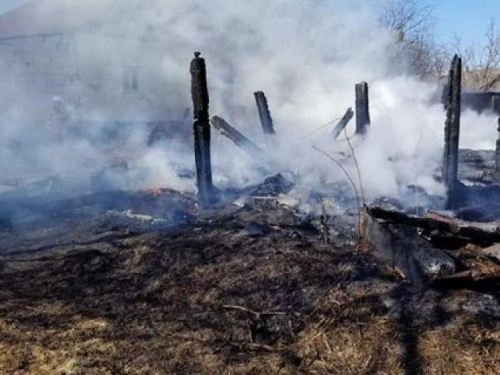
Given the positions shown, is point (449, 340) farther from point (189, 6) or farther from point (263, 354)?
point (189, 6)

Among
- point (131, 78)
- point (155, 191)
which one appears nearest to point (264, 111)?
point (155, 191)

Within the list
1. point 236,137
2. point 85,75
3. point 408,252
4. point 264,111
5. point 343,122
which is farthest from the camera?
point 85,75

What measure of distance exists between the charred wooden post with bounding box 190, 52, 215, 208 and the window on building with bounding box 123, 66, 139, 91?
1970 cm

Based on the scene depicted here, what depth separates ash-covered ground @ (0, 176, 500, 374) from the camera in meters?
3.45

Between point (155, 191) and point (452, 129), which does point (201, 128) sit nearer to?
point (155, 191)

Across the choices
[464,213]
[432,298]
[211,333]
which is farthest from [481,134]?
[211,333]

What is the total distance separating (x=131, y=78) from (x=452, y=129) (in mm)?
21926

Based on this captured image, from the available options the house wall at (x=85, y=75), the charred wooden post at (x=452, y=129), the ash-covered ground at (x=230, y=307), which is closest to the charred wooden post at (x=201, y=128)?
the ash-covered ground at (x=230, y=307)

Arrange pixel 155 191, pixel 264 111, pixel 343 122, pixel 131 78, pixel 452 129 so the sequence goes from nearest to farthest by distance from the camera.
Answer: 1. pixel 452 129
2. pixel 155 191
3. pixel 264 111
4. pixel 343 122
5. pixel 131 78

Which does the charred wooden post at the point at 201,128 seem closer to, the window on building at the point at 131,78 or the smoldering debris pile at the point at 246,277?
the smoldering debris pile at the point at 246,277

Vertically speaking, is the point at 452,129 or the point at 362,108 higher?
the point at 362,108

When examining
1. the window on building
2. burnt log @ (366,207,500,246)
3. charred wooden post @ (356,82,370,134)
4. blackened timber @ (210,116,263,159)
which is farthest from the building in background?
burnt log @ (366,207,500,246)

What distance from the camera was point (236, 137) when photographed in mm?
9617

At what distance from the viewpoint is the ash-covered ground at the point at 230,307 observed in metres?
3.45
